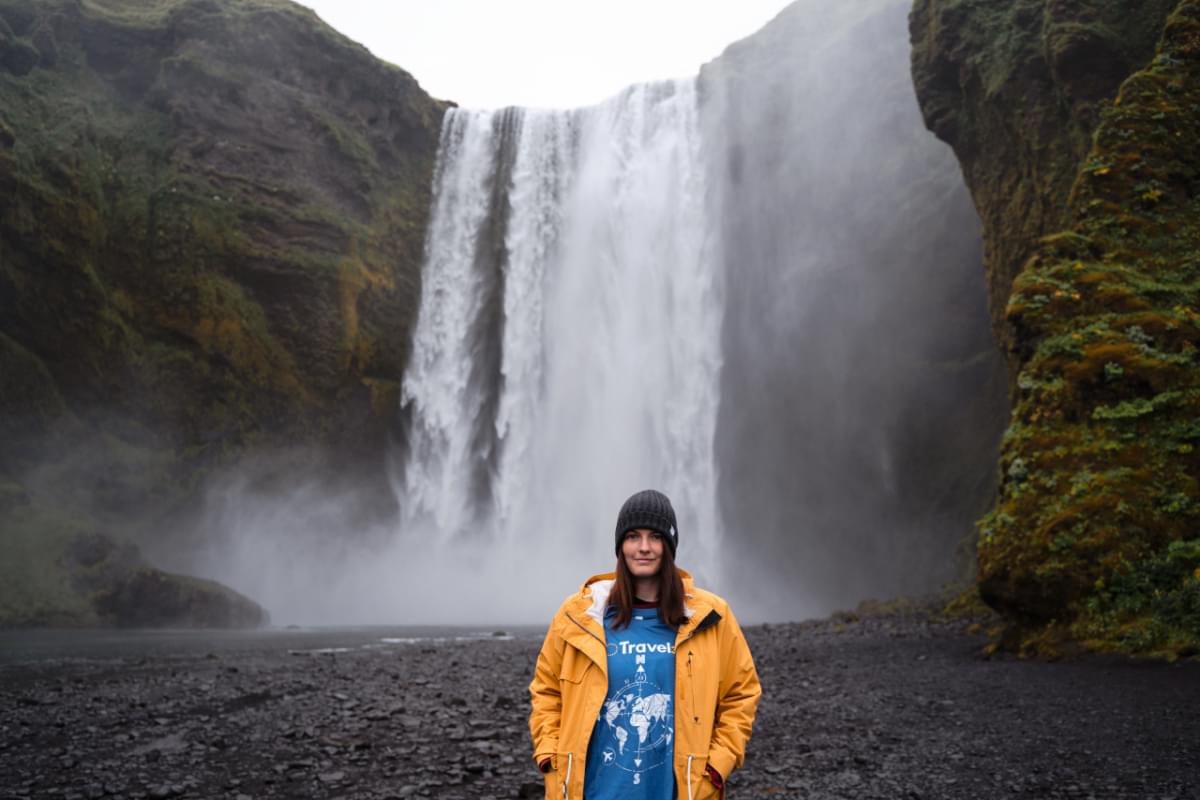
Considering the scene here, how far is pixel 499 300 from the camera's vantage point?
34.6 meters

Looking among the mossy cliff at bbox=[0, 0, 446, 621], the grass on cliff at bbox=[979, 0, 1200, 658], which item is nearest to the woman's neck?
the grass on cliff at bbox=[979, 0, 1200, 658]

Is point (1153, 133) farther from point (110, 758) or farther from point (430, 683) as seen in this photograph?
point (110, 758)

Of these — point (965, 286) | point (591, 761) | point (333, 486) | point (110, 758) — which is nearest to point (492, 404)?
point (333, 486)

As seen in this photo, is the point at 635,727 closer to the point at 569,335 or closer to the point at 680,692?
the point at 680,692

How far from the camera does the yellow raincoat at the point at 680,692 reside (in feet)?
9.27

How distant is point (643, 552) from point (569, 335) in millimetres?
31452

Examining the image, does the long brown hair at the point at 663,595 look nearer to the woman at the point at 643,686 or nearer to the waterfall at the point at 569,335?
the woman at the point at 643,686

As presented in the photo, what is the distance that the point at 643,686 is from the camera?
9.53 feet

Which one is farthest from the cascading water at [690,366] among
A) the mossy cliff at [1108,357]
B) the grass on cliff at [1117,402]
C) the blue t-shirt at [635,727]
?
the blue t-shirt at [635,727]

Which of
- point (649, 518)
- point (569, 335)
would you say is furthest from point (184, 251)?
point (649, 518)

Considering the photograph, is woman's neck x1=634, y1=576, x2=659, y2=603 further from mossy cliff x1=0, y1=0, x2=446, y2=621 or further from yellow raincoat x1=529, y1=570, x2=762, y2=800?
mossy cliff x1=0, y1=0, x2=446, y2=621

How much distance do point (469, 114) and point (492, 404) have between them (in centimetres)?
1432

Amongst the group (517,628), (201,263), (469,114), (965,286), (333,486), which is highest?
(469,114)

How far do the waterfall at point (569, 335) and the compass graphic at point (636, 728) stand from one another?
1057 inches
